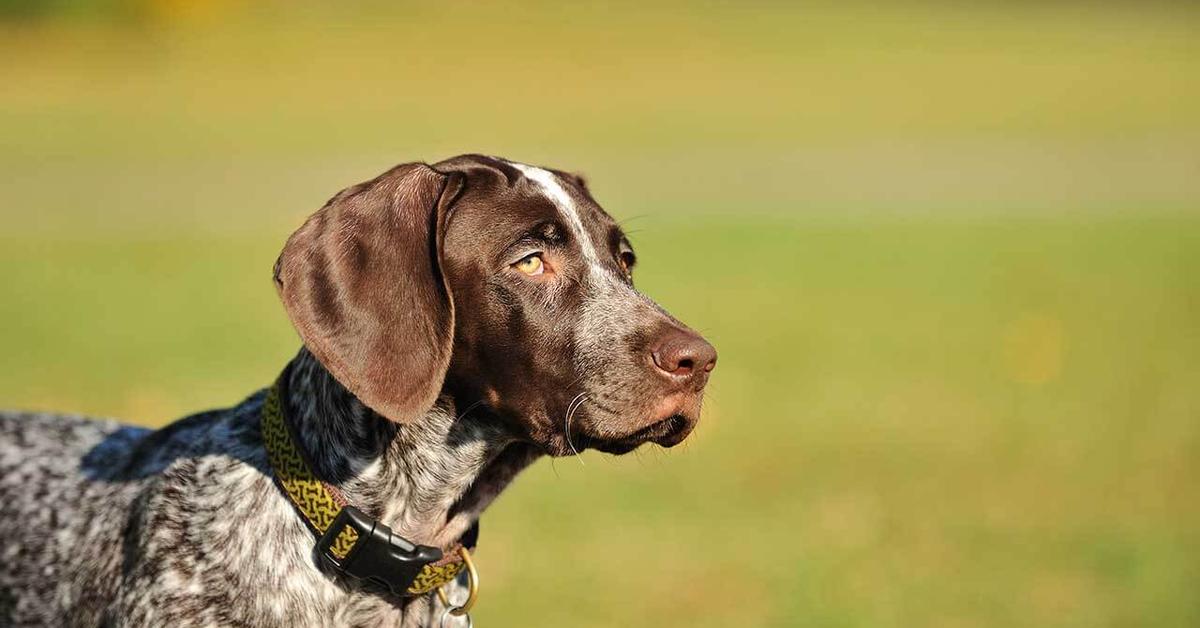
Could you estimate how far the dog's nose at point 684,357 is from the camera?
146 inches

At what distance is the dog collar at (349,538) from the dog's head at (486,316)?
308mm

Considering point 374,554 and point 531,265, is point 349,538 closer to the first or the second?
point 374,554

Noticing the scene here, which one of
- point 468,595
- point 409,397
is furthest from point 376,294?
point 468,595

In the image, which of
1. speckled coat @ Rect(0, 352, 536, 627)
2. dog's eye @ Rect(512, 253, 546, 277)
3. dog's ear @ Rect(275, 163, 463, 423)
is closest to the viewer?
dog's ear @ Rect(275, 163, 463, 423)

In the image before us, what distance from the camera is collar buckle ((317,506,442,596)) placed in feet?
12.2

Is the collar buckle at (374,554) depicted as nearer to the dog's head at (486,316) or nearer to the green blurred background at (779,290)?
the dog's head at (486,316)

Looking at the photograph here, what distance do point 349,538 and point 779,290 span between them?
1080 centimetres

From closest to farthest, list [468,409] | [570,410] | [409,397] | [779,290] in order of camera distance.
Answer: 1. [409,397]
2. [570,410]
3. [468,409]
4. [779,290]

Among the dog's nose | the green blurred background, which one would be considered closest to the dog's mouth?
the dog's nose

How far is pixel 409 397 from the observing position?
3.65 meters

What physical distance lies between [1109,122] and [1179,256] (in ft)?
45.4

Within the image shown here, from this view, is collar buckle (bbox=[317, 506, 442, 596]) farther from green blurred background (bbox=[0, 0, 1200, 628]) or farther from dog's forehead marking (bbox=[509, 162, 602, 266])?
green blurred background (bbox=[0, 0, 1200, 628])

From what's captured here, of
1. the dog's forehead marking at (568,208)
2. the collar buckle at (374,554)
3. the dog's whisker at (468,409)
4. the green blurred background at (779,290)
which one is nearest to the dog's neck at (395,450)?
the dog's whisker at (468,409)

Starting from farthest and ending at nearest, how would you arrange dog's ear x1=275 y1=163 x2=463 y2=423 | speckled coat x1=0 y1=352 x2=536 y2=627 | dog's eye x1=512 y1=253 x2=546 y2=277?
1. dog's eye x1=512 y1=253 x2=546 y2=277
2. speckled coat x1=0 y1=352 x2=536 y2=627
3. dog's ear x1=275 y1=163 x2=463 y2=423
